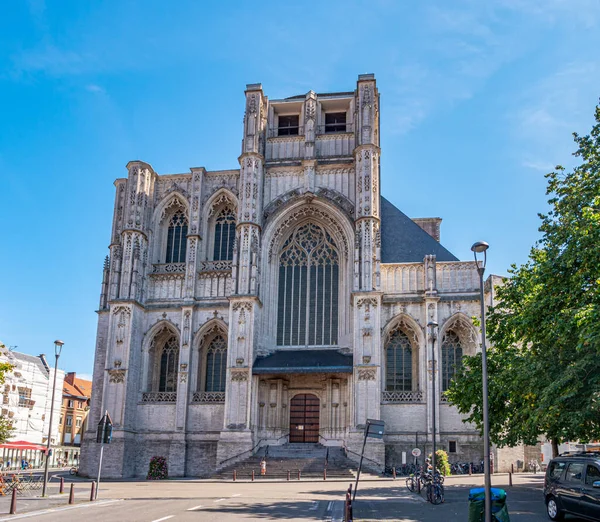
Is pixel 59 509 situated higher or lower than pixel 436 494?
lower

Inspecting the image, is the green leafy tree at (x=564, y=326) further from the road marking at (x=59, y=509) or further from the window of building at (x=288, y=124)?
the window of building at (x=288, y=124)

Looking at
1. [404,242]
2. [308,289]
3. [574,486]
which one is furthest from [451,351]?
[574,486]

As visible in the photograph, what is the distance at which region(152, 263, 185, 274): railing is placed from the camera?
38.4 m

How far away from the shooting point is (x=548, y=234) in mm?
20312

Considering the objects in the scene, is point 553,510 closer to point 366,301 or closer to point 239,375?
point 366,301

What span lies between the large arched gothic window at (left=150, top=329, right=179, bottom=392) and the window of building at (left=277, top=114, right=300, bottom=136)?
14.5 m

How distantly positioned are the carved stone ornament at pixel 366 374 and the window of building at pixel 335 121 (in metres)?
15.5

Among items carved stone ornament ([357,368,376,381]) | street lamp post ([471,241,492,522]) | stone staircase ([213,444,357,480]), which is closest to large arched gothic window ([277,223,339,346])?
carved stone ornament ([357,368,376,381])

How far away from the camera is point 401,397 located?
34.1 metres

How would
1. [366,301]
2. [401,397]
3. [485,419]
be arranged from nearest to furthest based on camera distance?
[485,419]
[401,397]
[366,301]

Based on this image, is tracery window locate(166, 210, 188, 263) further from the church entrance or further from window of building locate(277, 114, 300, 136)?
the church entrance

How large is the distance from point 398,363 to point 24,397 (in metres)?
44.1

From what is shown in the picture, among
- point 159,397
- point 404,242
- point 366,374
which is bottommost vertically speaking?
point 159,397

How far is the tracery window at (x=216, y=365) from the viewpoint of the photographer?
37000 millimetres
